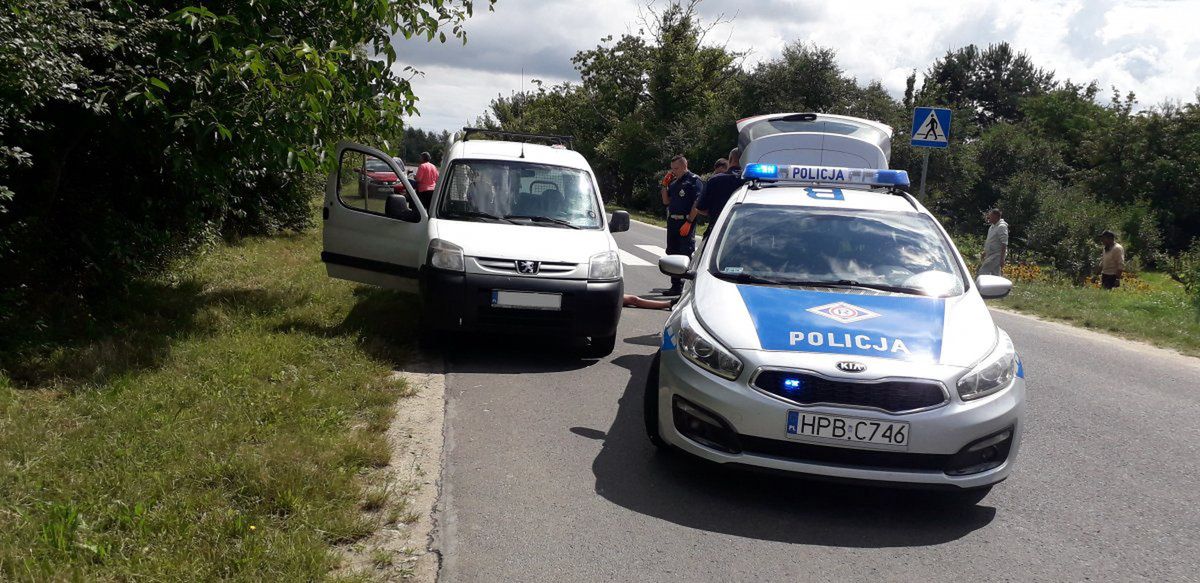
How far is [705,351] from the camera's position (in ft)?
16.5

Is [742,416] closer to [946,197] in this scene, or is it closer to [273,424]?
[273,424]

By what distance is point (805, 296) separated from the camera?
17.9 ft

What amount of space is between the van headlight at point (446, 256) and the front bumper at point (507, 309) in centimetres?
7

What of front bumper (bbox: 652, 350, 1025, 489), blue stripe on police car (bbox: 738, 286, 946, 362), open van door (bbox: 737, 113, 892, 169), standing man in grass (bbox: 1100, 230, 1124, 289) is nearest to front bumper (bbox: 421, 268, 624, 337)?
blue stripe on police car (bbox: 738, 286, 946, 362)

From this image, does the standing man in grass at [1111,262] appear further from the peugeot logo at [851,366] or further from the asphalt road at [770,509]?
the peugeot logo at [851,366]

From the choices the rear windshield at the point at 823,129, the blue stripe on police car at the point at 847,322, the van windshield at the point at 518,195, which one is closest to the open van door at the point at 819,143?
the rear windshield at the point at 823,129

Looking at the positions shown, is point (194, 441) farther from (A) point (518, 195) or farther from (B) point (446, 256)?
(A) point (518, 195)

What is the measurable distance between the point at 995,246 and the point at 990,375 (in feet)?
41.5

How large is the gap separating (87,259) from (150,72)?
2.42 meters

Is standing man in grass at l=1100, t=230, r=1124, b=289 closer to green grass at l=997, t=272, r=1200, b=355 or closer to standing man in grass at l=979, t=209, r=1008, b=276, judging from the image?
green grass at l=997, t=272, r=1200, b=355

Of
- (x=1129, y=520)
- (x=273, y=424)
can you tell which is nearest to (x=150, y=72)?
(x=273, y=424)

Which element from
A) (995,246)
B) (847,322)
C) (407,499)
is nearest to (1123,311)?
(995,246)

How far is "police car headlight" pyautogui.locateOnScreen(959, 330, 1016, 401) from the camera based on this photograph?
15.7ft

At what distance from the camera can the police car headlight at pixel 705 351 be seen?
192 inches
